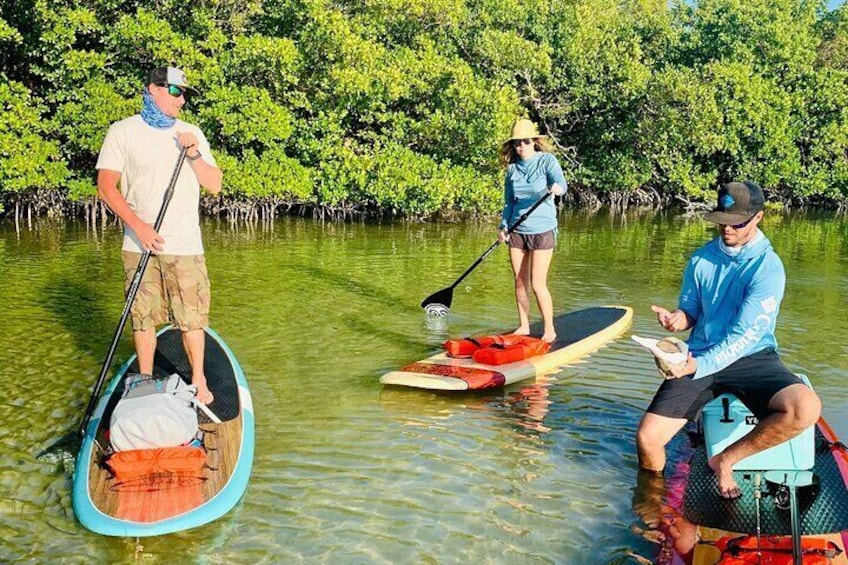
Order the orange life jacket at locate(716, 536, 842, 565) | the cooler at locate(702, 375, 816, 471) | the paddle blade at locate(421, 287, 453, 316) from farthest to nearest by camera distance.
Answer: the paddle blade at locate(421, 287, 453, 316), the cooler at locate(702, 375, 816, 471), the orange life jacket at locate(716, 536, 842, 565)

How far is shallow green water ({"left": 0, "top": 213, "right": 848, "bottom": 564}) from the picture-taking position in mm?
4238

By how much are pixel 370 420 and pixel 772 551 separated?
3.23 meters

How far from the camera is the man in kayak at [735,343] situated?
4.07 m

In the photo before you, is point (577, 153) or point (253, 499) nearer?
point (253, 499)

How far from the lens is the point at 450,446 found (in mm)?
5594

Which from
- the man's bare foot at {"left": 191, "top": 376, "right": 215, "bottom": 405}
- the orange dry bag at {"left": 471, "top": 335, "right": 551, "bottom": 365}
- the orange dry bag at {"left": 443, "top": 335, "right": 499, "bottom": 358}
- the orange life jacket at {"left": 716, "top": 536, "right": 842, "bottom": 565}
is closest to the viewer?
the orange life jacket at {"left": 716, "top": 536, "right": 842, "bottom": 565}

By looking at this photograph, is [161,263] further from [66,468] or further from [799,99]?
[799,99]

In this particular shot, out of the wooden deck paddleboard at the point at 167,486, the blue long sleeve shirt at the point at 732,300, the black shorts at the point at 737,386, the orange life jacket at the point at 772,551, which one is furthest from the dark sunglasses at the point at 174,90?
the orange life jacket at the point at 772,551

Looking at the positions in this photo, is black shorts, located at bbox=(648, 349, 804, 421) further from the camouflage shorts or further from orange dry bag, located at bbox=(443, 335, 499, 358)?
the camouflage shorts

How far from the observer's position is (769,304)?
14.0 feet

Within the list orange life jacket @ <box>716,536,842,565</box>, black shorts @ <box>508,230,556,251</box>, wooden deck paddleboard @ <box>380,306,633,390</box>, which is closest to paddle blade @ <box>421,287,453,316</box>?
wooden deck paddleboard @ <box>380,306,633,390</box>

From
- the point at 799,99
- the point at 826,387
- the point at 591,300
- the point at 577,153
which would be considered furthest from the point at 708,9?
the point at 826,387

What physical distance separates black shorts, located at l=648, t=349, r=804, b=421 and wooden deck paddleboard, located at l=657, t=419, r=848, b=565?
14.1 inches

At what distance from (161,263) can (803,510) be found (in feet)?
13.4
